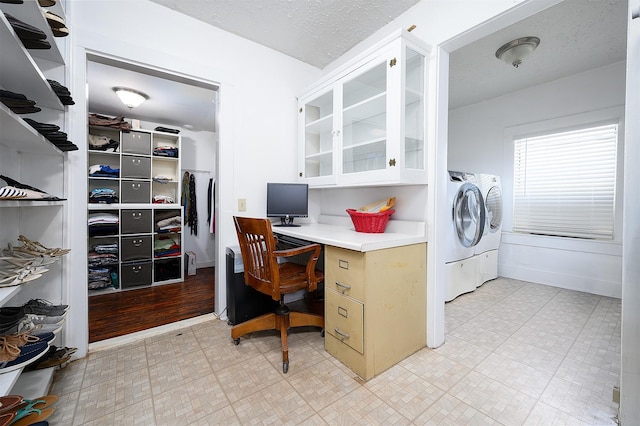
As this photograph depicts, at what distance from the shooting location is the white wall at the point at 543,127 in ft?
8.84

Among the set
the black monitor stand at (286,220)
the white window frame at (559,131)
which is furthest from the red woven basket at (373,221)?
the white window frame at (559,131)

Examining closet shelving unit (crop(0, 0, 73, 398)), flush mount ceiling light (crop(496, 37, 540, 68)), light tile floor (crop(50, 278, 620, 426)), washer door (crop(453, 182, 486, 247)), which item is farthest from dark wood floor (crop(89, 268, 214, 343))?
flush mount ceiling light (crop(496, 37, 540, 68))

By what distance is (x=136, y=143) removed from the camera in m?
3.28

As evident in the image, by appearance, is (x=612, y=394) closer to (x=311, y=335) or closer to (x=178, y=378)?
(x=311, y=335)

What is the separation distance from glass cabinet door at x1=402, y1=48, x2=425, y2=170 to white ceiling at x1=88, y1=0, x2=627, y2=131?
1.70ft

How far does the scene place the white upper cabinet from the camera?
1.66 metres

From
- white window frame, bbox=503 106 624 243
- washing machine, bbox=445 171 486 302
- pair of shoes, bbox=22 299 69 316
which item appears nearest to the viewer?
pair of shoes, bbox=22 299 69 316

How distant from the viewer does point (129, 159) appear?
10.6 feet

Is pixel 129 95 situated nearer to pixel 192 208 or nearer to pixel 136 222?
pixel 136 222

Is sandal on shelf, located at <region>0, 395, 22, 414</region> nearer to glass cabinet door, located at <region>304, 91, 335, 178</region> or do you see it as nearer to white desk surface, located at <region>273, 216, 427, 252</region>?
white desk surface, located at <region>273, 216, 427, 252</region>

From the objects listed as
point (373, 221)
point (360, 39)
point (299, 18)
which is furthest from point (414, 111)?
point (299, 18)

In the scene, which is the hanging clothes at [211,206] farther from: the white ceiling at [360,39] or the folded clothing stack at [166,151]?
the white ceiling at [360,39]

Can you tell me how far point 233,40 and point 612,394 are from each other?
11.3ft

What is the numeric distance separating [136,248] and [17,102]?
2647 mm
